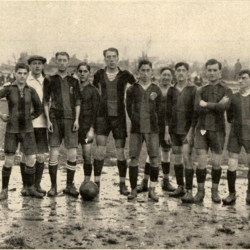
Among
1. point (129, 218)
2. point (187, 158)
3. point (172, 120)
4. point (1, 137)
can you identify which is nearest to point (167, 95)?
point (172, 120)

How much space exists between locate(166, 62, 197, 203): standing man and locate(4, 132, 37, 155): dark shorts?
1.96 metres

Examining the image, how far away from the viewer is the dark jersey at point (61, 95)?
241 inches

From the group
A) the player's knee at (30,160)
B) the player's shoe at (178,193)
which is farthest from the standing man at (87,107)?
the player's shoe at (178,193)

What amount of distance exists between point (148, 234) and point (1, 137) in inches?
334

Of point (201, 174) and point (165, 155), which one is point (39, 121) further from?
point (201, 174)

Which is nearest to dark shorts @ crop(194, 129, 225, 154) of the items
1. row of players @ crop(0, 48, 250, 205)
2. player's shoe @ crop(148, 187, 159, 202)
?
row of players @ crop(0, 48, 250, 205)

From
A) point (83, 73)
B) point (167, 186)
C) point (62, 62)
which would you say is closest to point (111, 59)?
point (83, 73)

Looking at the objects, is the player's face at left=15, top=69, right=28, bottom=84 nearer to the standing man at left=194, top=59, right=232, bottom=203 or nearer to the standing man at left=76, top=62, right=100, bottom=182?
the standing man at left=76, top=62, right=100, bottom=182

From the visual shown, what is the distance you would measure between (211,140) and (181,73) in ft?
3.46

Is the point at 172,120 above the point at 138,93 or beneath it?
beneath

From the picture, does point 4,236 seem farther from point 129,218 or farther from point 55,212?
point 129,218

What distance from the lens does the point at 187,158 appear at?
6.17 m

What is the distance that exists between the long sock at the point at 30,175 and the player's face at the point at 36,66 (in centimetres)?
140

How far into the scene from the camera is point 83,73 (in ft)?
20.4
